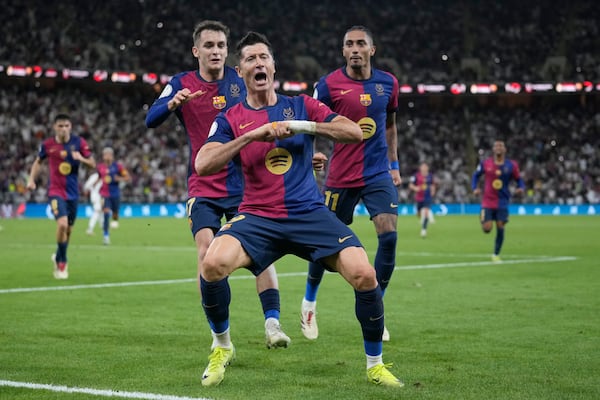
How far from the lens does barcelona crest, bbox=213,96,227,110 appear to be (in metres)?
8.38

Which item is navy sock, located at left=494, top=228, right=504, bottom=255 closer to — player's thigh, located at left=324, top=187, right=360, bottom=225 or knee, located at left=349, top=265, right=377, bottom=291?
player's thigh, located at left=324, top=187, right=360, bottom=225

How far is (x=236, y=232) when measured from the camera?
6461 millimetres

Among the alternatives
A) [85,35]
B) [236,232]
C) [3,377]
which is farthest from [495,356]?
[85,35]

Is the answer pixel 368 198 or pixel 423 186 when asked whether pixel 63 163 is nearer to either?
pixel 368 198

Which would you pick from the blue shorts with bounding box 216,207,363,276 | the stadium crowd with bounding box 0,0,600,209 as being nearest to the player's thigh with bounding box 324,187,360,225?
the blue shorts with bounding box 216,207,363,276

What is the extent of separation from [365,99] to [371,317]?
11.1ft

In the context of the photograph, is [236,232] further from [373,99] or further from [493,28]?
[493,28]

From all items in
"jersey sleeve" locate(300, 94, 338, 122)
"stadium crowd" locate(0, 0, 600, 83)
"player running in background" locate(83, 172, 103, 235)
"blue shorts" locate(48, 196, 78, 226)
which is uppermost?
"stadium crowd" locate(0, 0, 600, 83)

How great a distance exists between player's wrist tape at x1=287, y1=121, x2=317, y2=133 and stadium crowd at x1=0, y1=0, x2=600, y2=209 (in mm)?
39932

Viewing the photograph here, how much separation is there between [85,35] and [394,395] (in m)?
45.5

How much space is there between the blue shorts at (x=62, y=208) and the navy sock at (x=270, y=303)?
781 cm

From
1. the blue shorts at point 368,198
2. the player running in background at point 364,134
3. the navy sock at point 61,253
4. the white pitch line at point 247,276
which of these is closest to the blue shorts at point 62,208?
the navy sock at point 61,253

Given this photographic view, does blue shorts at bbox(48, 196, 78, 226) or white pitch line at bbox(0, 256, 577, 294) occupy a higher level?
blue shorts at bbox(48, 196, 78, 226)

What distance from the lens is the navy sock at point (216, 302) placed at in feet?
21.7
